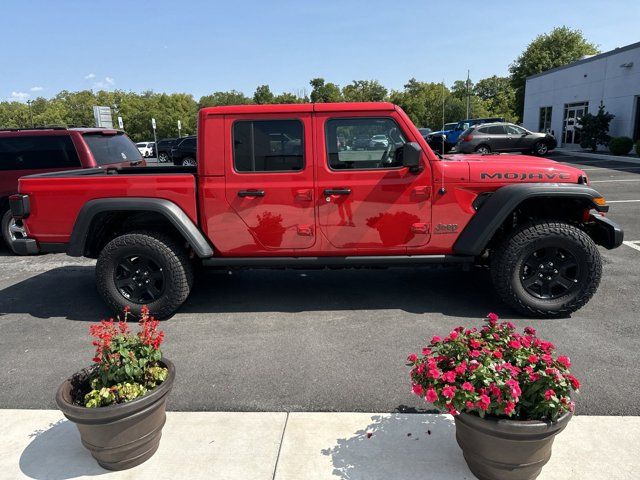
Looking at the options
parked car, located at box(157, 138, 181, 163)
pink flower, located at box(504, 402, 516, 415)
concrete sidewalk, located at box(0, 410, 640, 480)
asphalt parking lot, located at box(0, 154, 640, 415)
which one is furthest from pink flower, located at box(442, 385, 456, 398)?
parked car, located at box(157, 138, 181, 163)

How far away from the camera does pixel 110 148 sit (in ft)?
25.4

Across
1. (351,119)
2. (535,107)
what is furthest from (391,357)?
(535,107)

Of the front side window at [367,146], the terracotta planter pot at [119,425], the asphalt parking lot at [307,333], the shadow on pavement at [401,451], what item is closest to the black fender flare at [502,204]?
the asphalt parking lot at [307,333]

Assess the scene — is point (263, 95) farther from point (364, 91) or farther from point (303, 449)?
point (303, 449)

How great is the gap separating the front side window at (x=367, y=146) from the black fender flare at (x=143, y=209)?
1.41 m

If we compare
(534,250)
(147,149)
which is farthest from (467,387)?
(147,149)

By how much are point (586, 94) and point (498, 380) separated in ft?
91.2

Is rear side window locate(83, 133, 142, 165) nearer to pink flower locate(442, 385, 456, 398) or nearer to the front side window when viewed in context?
the front side window

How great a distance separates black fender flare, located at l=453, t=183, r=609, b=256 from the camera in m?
4.27

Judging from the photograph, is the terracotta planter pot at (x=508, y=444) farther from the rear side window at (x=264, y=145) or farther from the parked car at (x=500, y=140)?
the parked car at (x=500, y=140)

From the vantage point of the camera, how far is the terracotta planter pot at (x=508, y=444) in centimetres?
215

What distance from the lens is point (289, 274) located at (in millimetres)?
6184

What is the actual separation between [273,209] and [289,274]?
6.09 ft

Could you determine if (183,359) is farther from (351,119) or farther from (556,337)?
(556,337)
